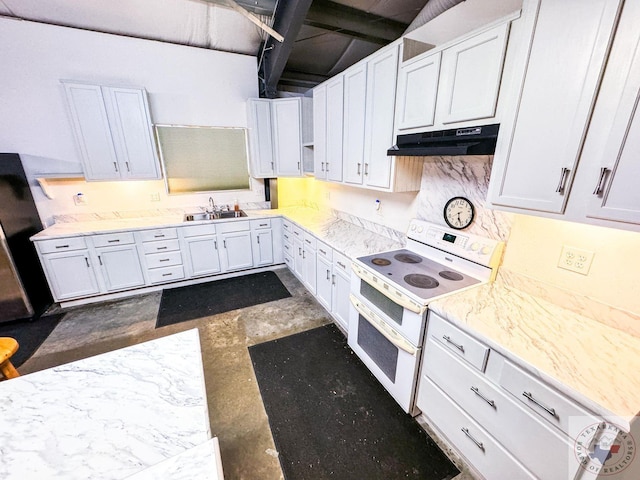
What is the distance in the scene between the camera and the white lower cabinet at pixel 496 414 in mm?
991

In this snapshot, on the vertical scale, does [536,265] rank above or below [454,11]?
below

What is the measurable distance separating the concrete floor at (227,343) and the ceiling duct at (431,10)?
285cm

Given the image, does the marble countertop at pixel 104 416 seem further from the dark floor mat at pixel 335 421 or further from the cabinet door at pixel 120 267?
the cabinet door at pixel 120 267

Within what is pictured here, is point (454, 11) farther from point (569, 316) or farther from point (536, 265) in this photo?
point (569, 316)

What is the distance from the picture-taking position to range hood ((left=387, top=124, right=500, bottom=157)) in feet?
4.50

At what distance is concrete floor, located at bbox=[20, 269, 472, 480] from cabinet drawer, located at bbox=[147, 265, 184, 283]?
22cm

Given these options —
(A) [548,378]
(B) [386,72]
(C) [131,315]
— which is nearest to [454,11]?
(B) [386,72]

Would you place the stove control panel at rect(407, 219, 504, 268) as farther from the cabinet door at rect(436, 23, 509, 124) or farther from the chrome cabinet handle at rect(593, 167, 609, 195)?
the cabinet door at rect(436, 23, 509, 124)

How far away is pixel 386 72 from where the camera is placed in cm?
197

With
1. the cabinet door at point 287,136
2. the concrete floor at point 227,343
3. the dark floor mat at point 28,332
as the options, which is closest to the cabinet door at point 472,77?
Result: the concrete floor at point 227,343

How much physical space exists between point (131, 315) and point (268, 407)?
2.09 metres

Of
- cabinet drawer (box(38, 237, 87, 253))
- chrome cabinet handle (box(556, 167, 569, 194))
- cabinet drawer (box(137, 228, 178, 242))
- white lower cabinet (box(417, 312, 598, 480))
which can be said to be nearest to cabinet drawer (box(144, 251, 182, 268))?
cabinet drawer (box(137, 228, 178, 242))

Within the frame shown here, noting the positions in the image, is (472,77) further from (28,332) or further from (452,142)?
(28,332)

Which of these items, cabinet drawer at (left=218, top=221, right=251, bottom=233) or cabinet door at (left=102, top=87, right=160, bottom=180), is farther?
cabinet drawer at (left=218, top=221, right=251, bottom=233)
